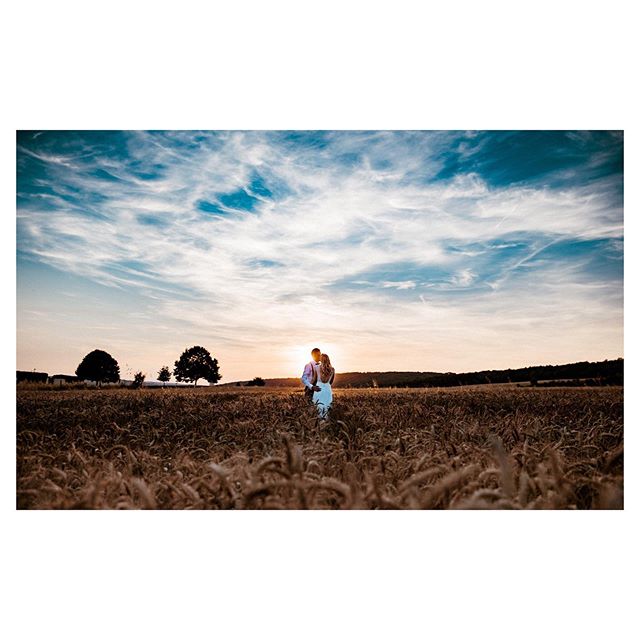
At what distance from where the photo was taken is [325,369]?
615cm

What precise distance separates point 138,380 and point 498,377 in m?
4.74

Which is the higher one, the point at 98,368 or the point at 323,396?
the point at 98,368

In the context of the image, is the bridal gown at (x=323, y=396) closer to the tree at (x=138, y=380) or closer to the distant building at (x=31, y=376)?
the tree at (x=138, y=380)

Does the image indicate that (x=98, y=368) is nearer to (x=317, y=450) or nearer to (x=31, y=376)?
(x=31, y=376)

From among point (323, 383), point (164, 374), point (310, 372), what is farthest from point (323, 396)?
point (164, 374)

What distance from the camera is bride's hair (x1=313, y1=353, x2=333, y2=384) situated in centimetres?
603

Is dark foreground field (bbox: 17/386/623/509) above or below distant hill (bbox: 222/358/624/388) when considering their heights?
below

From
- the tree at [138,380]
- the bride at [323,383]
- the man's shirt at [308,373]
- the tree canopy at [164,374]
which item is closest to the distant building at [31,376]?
the tree at [138,380]

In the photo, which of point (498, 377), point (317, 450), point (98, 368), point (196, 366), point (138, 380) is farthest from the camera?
point (498, 377)

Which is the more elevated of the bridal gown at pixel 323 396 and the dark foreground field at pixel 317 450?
the bridal gown at pixel 323 396

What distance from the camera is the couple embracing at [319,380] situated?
607cm

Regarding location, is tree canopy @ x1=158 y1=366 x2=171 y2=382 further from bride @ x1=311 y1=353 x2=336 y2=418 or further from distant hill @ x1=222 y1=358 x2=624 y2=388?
bride @ x1=311 y1=353 x2=336 y2=418

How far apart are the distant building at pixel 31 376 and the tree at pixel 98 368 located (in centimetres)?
37

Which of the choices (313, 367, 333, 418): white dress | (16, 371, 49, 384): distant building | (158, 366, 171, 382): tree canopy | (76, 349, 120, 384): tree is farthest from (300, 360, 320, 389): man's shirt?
(16, 371, 49, 384): distant building
